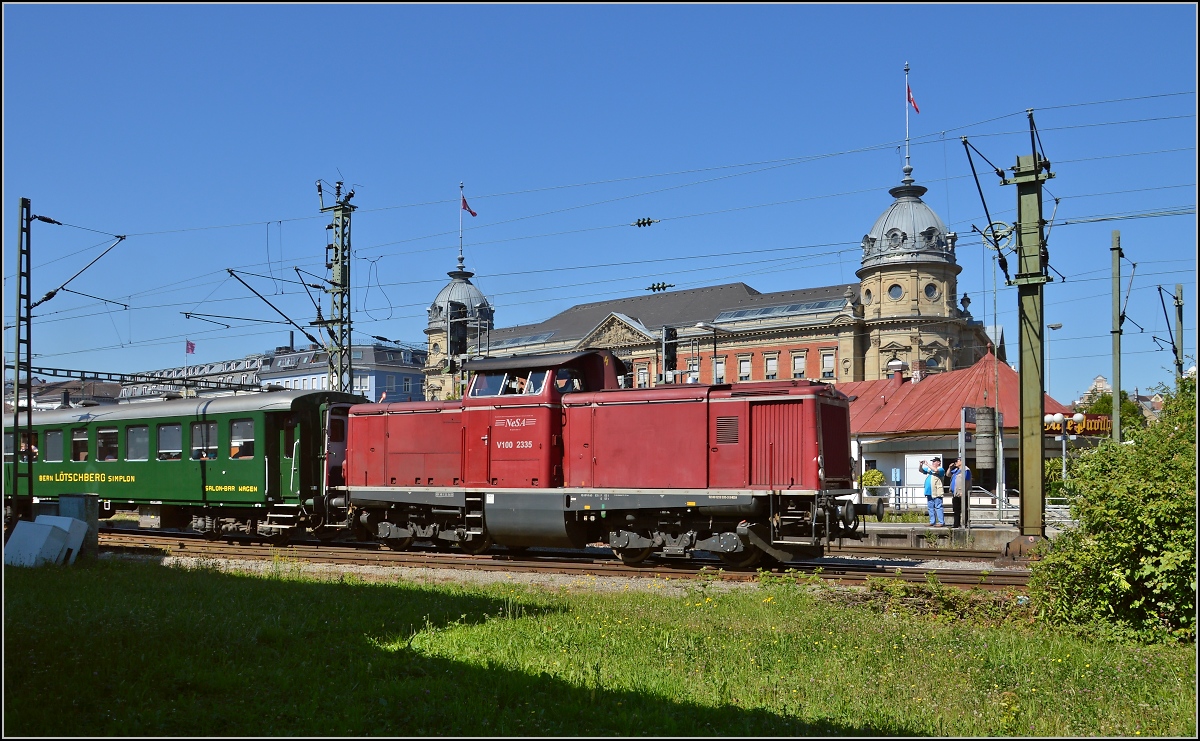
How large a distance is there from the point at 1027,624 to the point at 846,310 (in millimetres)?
82192

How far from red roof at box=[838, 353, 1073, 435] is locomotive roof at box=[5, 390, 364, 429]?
31415mm

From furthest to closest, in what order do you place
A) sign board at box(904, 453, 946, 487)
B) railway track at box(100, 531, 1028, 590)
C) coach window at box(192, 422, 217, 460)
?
sign board at box(904, 453, 946, 487)
coach window at box(192, 422, 217, 460)
railway track at box(100, 531, 1028, 590)

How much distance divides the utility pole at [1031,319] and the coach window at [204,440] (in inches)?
706

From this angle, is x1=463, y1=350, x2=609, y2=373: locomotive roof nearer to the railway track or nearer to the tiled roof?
the railway track

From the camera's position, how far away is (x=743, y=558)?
17609mm

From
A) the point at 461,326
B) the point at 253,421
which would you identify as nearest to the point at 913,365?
the point at 461,326

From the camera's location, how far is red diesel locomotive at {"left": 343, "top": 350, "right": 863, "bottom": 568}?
17.0m

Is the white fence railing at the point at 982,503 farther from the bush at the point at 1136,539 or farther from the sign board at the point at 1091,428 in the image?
the bush at the point at 1136,539

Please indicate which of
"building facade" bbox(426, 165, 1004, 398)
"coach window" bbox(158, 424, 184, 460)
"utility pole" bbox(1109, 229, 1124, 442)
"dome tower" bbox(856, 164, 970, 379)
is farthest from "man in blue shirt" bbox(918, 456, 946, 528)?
"dome tower" bbox(856, 164, 970, 379)

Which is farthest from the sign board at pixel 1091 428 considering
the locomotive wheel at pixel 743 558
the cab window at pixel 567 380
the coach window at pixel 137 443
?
the coach window at pixel 137 443

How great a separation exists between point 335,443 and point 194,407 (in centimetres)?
397

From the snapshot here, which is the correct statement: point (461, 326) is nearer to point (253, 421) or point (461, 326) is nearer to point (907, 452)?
point (253, 421)

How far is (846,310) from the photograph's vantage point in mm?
91250

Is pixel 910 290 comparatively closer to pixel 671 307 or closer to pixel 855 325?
pixel 855 325
